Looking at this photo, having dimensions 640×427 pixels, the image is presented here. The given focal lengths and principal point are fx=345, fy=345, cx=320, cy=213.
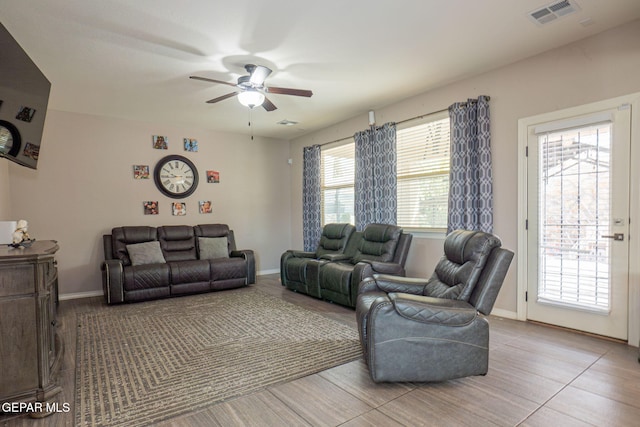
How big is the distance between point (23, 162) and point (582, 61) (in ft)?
16.5

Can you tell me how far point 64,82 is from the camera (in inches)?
151

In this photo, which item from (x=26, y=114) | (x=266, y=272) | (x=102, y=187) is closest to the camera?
(x=26, y=114)

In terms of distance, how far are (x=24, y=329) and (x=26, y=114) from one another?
1.77 meters

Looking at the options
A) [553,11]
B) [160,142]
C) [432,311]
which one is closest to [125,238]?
[160,142]

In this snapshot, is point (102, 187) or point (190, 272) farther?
point (102, 187)

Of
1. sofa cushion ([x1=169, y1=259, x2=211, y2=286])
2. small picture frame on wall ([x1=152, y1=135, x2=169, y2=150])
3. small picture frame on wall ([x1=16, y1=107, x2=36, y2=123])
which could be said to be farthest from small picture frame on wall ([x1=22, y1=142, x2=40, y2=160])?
small picture frame on wall ([x1=152, y1=135, x2=169, y2=150])

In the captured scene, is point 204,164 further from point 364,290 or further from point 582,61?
point 582,61

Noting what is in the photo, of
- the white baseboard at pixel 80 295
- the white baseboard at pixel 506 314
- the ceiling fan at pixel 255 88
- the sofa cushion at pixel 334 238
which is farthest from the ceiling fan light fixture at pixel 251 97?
the white baseboard at pixel 80 295

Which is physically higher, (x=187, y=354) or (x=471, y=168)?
(x=471, y=168)

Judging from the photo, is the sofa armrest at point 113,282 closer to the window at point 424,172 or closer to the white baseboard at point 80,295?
the white baseboard at point 80,295

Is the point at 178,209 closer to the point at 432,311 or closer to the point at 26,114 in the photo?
the point at 26,114

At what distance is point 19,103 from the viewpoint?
2637mm

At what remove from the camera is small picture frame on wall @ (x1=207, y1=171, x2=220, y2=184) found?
20.1 ft

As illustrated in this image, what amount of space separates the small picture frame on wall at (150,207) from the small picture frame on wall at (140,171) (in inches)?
16.5
